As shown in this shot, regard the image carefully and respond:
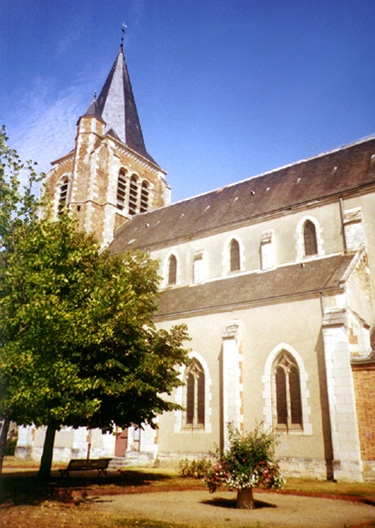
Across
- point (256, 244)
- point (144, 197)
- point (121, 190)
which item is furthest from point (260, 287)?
point (144, 197)

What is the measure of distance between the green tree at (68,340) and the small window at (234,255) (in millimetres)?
8343

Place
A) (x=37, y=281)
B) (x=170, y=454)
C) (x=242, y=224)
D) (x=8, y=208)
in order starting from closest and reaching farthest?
1. (x=37, y=281)
2. (x=8, y=208)
3. (x=170, y=454)
4. (x=242, y=224)

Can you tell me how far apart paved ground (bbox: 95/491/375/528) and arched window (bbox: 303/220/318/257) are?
425 inches

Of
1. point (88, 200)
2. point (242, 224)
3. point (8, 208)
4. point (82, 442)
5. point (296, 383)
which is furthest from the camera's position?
point (88, 200)

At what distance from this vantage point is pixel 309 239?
18922mm

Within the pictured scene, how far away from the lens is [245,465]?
317 inches

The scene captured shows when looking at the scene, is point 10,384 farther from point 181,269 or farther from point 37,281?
point 181,269

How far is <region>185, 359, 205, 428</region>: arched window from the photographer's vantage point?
1633cm

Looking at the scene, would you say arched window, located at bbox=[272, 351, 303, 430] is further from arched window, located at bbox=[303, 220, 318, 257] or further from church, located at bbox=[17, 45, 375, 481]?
arched window, located at bbox=[303, 220, 318, 257]

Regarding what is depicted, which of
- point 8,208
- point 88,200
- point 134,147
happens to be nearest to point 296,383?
point 8,208

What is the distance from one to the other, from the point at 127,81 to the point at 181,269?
2287 cm

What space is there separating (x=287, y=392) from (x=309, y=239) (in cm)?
717

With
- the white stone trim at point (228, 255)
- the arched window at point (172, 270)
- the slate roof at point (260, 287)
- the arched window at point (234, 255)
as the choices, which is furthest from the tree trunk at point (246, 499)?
the arched window at point (172, 270)

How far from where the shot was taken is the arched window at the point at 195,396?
16328 millimetres
